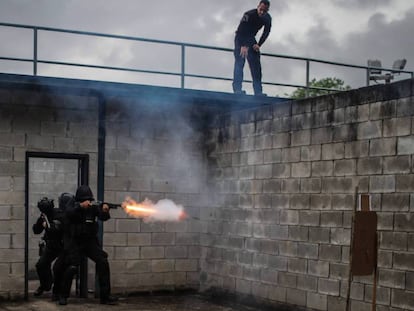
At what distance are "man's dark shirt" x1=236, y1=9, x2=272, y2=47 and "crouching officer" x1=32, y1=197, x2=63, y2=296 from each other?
4651mm

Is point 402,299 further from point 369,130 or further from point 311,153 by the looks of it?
point 311,153

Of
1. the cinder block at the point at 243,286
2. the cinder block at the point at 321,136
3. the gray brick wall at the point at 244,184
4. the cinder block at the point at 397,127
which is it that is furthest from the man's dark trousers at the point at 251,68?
the cinder block at the point at 397,127

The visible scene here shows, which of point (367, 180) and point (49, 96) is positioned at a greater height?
point (49, 96)

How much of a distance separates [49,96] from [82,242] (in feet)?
8.29

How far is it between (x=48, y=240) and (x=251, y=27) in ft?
17.6

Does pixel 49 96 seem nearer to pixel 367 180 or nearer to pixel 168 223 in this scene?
pixel 168 223

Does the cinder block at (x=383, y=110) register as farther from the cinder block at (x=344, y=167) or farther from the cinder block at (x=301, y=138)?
the cinder block at (x=301, y=138)

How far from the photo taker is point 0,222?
9953 millimetres

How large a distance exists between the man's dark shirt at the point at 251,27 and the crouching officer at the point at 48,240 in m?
4.65

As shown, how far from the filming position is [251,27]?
11.8 metres

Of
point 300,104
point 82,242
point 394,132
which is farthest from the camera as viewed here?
point 82,242

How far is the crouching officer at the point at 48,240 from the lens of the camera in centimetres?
1029

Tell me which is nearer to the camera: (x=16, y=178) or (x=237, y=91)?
(x=16, y=178)

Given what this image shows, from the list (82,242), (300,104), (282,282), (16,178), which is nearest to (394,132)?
(300,104)
